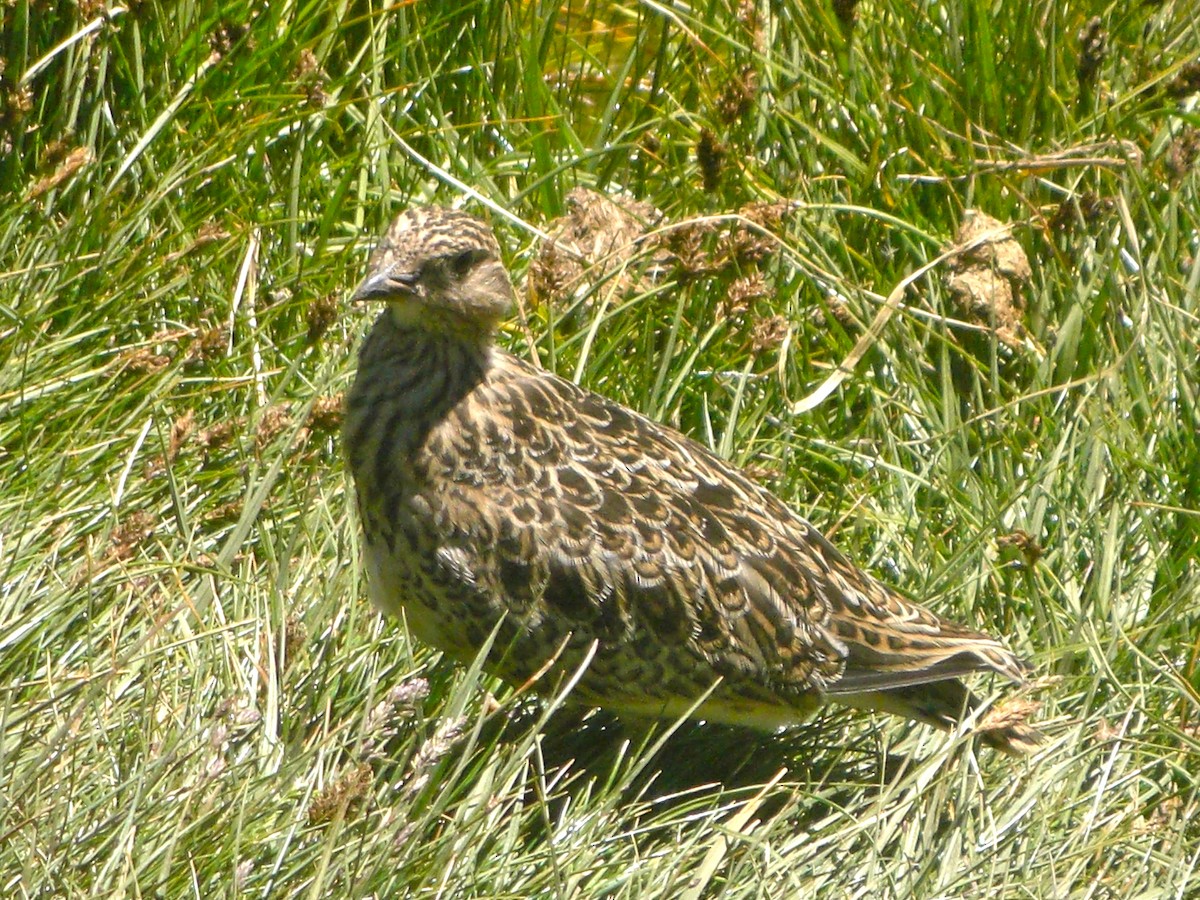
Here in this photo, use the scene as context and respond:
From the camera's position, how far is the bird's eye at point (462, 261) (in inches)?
219

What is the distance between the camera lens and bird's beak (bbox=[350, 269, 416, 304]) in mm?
5332

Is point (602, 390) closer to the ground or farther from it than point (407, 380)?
closer to the ground

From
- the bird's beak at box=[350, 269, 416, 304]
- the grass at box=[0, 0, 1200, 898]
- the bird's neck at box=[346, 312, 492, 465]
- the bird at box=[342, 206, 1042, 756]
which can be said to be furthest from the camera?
the bird's neck at box=[346, 312, 492, 465]

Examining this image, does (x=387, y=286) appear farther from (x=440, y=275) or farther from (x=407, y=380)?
(x=407, y=380)

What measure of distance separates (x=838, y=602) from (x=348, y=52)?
3288 mm

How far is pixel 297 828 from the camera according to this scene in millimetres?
4523

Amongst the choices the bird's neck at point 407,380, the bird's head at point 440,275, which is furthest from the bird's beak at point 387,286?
the bird's neck at point 407,380

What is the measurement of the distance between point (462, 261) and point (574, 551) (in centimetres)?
91

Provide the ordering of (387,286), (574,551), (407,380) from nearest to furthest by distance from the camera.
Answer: (387,286) → (574,551) → (407,380)

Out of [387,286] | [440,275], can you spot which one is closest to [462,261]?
[440,275]

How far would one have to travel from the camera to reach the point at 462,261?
221 inches

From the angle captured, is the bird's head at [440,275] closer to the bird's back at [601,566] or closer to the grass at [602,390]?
the bird's back at [601,566]

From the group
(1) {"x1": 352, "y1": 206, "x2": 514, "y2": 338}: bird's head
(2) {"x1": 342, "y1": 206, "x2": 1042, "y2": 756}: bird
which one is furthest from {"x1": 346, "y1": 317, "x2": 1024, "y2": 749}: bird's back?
(1) {"x1": 352, "y1": 206, "x2": 514, "y2": 338}: bird's head

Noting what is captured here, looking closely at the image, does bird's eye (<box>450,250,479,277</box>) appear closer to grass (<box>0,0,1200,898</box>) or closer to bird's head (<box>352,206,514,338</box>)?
bird's head (<box>352,206,514,338</box>)
